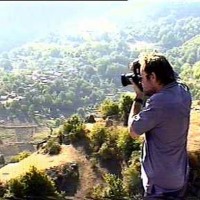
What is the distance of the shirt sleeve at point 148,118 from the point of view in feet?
8.09

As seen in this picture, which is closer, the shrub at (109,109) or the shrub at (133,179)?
the shrub at (133,179)

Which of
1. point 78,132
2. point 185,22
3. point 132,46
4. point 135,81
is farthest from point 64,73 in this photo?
point 135,81

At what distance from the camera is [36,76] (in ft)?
121

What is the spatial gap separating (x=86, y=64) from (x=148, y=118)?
1595 inches

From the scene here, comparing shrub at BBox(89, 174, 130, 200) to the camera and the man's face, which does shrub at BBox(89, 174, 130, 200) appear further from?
the man's face

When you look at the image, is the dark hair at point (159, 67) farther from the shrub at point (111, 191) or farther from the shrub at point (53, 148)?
the shrub at point (53, 148)

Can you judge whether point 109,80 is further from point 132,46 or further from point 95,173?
point 95,173

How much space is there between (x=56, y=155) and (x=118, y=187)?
13.6 feet

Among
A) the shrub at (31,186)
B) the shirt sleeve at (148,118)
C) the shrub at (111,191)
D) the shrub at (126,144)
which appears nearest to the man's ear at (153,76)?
the shirt sleeve at (148,118)

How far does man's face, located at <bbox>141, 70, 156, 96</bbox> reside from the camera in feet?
8.22

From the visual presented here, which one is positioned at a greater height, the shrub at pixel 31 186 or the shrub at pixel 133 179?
the shrub at pixel 31 186

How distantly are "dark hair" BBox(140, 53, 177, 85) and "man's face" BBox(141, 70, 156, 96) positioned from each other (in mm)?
21

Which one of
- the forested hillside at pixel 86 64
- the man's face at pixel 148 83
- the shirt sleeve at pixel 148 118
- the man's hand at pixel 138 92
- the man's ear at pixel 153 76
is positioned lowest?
the forested hillside at pixel 86 64

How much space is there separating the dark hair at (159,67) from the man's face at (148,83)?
21mm
